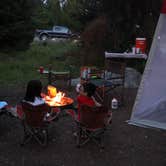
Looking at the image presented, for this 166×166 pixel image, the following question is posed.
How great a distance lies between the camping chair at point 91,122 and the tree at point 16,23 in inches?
351

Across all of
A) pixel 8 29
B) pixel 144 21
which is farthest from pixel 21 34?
pixel 144 21

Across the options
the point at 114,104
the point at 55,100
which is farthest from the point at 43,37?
the point at 55,100

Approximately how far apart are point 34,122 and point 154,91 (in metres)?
2.15

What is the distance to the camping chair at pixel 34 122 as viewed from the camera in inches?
187

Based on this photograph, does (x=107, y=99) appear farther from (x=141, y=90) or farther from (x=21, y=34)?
(x=21, y=34)

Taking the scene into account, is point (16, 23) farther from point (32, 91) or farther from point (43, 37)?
point (43, 37)

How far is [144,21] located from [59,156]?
738cm

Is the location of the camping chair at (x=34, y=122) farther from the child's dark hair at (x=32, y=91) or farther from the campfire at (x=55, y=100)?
the campfire at (x=55, y=100)

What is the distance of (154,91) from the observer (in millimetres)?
5793

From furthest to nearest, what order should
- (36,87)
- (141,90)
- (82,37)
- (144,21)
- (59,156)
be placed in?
(82,37)
(144,21)
(141,90)
(36,87)
(59,156)

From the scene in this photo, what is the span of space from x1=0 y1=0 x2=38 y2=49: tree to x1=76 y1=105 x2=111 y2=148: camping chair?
8.91m

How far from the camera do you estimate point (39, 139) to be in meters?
5.12

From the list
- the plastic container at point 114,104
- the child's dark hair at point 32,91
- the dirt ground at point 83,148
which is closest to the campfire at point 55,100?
the dirt ground at point 83,148

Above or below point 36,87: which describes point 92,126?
below
